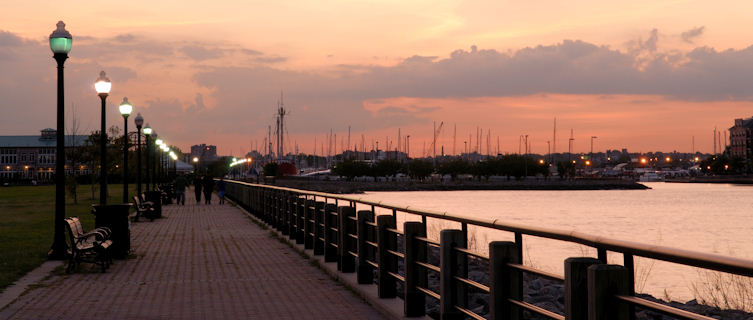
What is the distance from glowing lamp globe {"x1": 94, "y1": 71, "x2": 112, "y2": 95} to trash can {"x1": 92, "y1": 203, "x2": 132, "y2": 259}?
5.24m

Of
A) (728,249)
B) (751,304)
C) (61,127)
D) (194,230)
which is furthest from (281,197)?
(728,249)

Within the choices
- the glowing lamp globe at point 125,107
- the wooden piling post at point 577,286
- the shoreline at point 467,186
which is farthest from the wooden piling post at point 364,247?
the shoreline at point 467,186

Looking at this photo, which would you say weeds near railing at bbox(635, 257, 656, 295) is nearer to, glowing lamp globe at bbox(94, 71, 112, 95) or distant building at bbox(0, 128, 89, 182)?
glowing lamp globe at bbox(94, 71, 112, 95)

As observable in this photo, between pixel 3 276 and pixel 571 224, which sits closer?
pixel 3 276

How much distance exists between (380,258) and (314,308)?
0.98 meters

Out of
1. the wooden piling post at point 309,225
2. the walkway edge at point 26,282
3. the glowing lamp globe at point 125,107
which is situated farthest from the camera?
the glowing lamp globe at point 125,107

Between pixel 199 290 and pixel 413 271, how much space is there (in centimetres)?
411

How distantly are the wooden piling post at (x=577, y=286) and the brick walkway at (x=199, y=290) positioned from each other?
4914 millimetres

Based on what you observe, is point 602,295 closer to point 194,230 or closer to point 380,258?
point 380,258

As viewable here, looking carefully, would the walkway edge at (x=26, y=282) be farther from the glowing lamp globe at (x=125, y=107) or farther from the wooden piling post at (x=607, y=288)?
the glowing lamp globe at (x=125, y=107)

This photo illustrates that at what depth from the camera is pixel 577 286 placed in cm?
493

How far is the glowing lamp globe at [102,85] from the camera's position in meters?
20.9

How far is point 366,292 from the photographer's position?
1091 centimetres

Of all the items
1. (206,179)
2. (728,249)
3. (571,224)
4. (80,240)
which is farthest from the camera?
(571,224)
